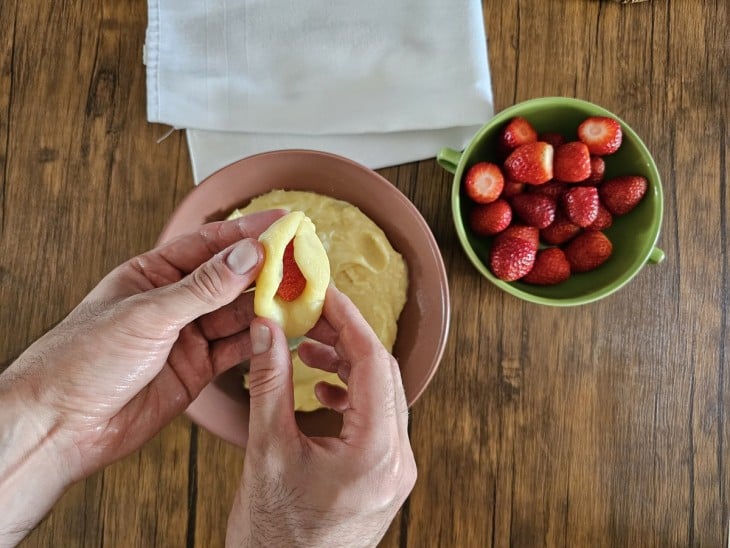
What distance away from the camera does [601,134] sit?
1.01m

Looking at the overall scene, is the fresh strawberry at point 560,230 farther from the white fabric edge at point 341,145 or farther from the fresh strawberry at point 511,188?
the white fabric edge at point 341,145

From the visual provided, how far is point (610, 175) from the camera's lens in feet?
3.57

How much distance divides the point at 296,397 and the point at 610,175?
634 mm

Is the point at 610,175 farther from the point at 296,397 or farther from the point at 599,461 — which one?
the point at 296,397

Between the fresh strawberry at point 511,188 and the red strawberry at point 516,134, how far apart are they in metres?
0.05

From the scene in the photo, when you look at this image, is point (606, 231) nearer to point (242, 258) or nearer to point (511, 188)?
point (511, 188)

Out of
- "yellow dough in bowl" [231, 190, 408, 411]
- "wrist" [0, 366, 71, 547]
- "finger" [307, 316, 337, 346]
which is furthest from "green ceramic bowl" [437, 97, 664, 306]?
"wrist" [0, 366, 71, 547]

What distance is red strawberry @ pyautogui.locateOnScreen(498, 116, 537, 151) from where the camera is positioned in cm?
102

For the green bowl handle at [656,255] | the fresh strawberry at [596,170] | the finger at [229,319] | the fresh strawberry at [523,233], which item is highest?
the fresh strawberry at [596,170]

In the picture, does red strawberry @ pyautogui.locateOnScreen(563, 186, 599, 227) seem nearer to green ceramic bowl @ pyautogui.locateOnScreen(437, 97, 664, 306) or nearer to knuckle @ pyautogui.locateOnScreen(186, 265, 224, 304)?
green ceramic bowl @ pyautogui.locateOnScreen(437, 97, 664, 306)

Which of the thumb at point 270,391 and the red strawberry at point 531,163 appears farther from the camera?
the red strawberry at point 531,163

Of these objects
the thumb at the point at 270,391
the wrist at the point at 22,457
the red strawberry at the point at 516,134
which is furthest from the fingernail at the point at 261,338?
the red strawberry at the point at 516,134

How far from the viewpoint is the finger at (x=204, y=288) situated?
2.51ft

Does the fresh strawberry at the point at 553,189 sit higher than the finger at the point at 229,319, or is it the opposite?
the fresh strawberry at the point at 553,189
